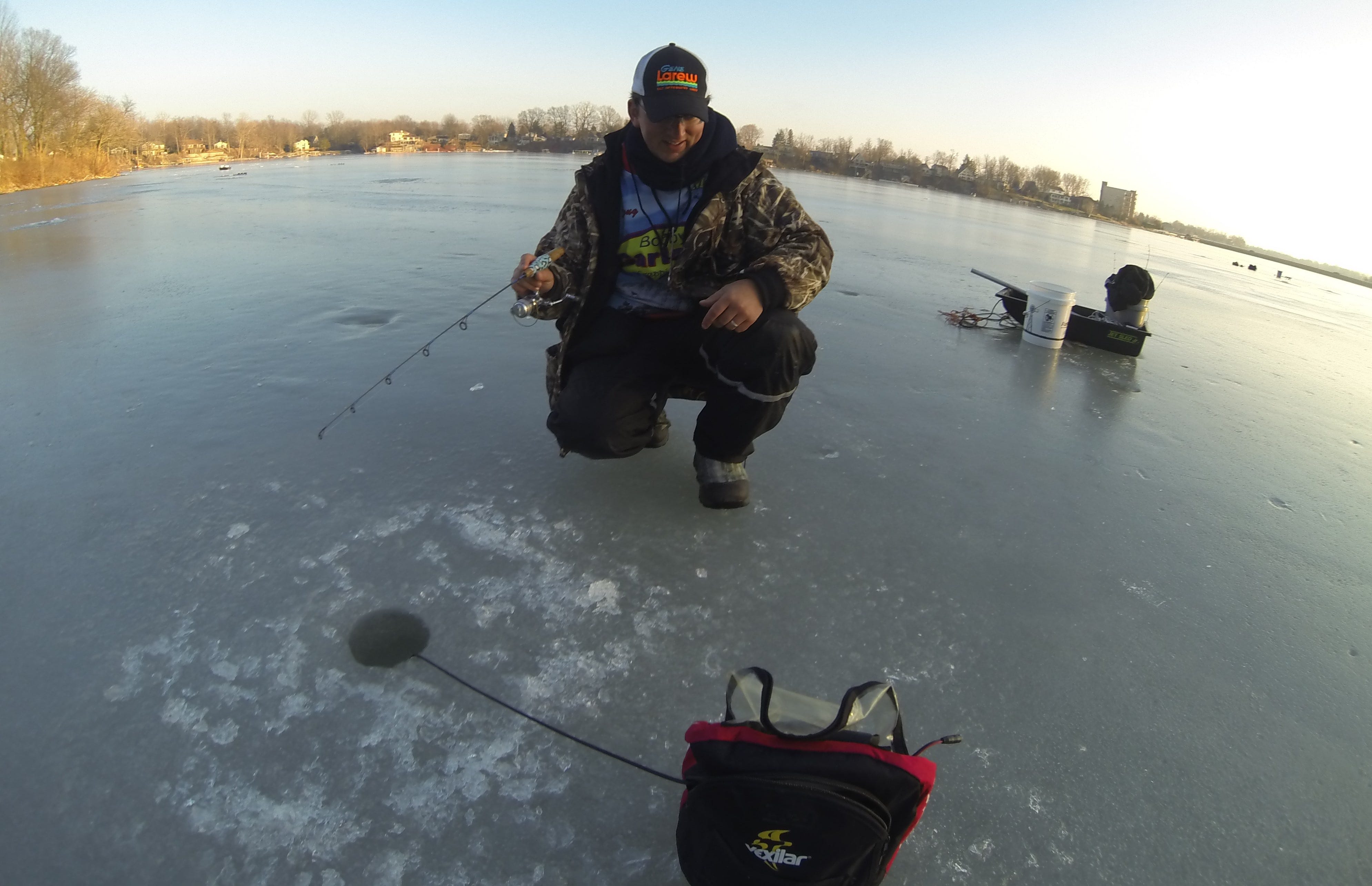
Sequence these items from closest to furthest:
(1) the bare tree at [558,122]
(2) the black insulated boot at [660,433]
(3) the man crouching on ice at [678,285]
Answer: (3) the man crouching on ice at [678,285] → (2) the black insulated boot at [660,433] → (1) the bare tree at [558,122]

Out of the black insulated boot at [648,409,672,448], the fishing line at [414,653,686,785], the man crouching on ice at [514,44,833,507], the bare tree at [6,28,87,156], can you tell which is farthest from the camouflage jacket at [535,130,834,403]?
the bare tree at [6,28,87,156]

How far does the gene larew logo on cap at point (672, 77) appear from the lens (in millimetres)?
1902

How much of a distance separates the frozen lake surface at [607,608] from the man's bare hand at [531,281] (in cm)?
56

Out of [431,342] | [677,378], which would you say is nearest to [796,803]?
[677,378]

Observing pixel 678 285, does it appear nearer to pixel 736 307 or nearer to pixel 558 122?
pixel 736 307

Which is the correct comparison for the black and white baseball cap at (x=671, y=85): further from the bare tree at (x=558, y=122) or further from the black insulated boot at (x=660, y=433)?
the bare tree at (x=558, y=122)

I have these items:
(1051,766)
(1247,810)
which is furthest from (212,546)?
(1247,810)

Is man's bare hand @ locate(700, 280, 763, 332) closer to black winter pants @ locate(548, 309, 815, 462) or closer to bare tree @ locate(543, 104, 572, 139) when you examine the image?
black winter pants @ locate(548, 309, 815, 462)

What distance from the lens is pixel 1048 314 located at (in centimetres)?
417

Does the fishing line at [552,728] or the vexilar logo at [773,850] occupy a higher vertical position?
the vexilar logo at [773,850]

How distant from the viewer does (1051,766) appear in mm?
1235

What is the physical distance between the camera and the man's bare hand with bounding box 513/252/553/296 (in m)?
2.01

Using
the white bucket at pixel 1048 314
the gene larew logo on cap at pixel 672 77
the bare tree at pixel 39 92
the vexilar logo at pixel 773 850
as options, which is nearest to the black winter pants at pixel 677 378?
the gene larew logo on cap at pixel 672 77

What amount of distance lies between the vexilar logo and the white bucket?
4067 millimetres
